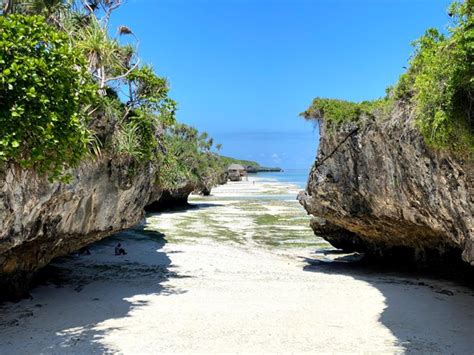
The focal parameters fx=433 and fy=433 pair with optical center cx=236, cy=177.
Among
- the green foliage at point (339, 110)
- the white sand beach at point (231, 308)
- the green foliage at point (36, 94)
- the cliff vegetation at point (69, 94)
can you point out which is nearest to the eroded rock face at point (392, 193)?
the green foliage at point (339, 110)

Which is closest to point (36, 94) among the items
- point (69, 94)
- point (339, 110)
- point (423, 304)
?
point (69, 94)

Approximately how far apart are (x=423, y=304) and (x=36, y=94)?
41.5 ft

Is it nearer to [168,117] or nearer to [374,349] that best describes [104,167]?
[168,117]

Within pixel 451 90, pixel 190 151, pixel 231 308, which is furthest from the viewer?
pixel 190 151

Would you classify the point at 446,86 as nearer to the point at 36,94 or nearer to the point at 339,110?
the point at 36,94

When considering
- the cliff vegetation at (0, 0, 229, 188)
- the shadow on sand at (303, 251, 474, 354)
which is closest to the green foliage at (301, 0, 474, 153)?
the shadow on sand at (303, 251, 474, 354)

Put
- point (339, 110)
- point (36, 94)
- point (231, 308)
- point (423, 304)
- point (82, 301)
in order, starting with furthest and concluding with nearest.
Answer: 1. point (339, 110)
2. point (82, 301)
3. point (423, 304)
4. point (231, 308)
5. point (36, 94)

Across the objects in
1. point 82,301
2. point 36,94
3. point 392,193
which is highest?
Result: point 36,94

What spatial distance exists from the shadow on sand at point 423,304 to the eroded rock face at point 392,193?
139 centimetres

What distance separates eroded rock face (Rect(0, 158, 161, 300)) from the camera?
10438 mm

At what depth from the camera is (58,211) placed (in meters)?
12.6

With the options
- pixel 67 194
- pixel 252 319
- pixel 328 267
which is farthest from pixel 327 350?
pixel 328 267

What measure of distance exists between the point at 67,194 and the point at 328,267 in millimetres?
13189

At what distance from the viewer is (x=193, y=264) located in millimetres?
20578
